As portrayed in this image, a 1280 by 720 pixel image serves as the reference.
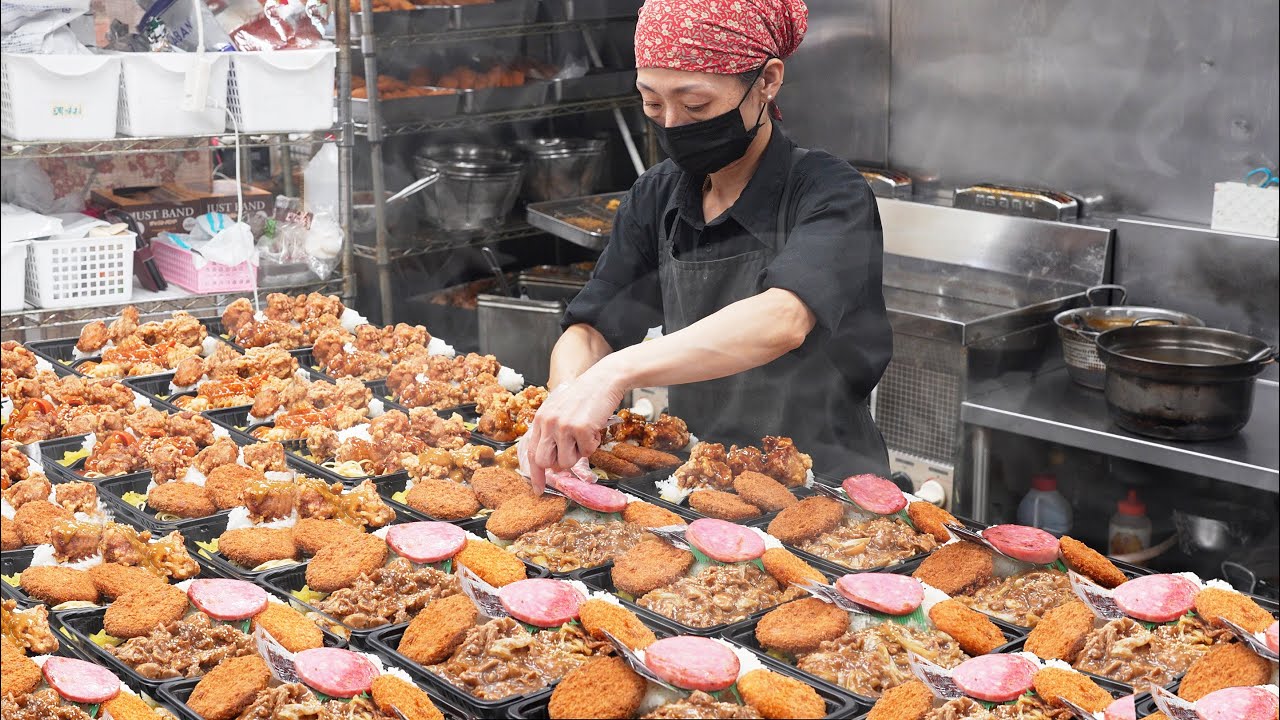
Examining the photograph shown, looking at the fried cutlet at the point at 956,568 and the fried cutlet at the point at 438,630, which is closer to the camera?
the fried cutlet at the point at 438,630

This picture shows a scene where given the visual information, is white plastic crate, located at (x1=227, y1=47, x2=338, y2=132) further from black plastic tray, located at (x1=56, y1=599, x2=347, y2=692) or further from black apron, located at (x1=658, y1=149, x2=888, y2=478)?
black plastic tray, located at (x1=56, y1=599, x2=347, y2=692)

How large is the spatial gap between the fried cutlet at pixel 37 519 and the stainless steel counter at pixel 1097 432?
7.26 feet

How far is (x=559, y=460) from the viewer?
1.70 m

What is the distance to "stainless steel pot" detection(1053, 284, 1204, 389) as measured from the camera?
2924 millimetres

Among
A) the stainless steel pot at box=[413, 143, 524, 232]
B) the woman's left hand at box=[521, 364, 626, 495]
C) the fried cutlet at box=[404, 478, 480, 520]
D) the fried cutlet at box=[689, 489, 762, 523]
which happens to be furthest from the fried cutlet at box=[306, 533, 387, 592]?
the stainless steel pot at box=[413, 143, 524, 232]

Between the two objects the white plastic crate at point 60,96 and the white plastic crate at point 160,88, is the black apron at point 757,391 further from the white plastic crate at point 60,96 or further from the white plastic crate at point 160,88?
the white plastic crate at point 60,96

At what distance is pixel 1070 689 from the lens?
1.26m

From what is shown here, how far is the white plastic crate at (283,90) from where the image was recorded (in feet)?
8.49

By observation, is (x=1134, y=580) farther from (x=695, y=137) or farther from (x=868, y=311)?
(x=695, y=137)

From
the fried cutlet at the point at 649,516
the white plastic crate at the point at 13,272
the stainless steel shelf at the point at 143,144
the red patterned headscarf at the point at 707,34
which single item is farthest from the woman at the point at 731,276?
the white plastic crate at the point at 13,272

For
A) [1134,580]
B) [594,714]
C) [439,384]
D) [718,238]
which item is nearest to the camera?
[594,714]

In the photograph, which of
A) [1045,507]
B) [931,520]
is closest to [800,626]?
[931,520]

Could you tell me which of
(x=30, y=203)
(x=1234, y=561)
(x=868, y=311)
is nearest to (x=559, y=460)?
(x=868, y=311)

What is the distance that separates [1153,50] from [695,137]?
93 centimetres
